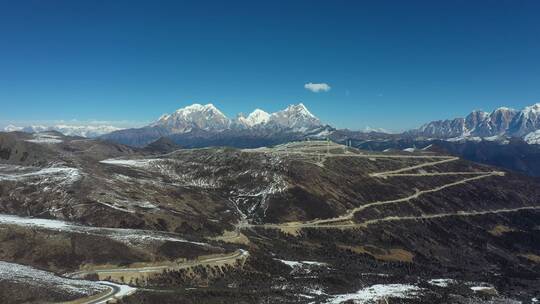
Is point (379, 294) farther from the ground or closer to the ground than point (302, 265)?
closer to the ground

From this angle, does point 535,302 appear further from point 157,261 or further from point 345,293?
point 157,261

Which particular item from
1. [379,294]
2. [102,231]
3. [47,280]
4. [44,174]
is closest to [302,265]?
[379,294]

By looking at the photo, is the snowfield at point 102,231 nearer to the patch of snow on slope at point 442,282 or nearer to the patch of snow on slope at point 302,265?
the patch of snow on slope at point 302,265

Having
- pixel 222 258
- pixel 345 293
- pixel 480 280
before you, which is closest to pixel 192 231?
pixel 222 258

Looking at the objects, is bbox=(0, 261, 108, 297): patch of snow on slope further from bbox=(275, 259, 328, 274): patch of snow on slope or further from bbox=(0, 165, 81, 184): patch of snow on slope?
bbox=(0, 165, 81, 184): patch of snow on slope

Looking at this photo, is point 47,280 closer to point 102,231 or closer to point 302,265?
point 102,231

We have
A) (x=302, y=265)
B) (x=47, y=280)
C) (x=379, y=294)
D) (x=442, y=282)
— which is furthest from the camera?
(x=442, y=282)
